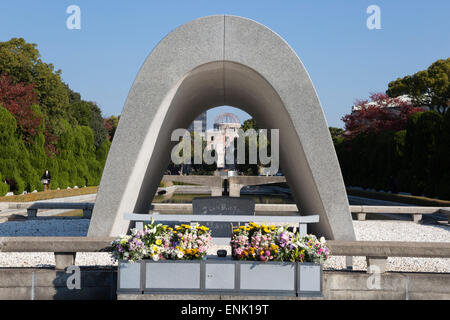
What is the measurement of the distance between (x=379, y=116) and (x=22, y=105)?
28948 millimetres

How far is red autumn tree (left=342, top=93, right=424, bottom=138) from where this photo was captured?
37719 millimetres

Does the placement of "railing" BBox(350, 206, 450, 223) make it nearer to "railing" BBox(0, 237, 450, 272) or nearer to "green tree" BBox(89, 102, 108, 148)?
"railing" BBox(0, 237, 450, 272)

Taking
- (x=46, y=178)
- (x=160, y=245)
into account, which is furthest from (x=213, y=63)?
(x=46, y=178)

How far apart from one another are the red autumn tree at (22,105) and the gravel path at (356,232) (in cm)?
1429

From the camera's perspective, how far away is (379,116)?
39.0 m

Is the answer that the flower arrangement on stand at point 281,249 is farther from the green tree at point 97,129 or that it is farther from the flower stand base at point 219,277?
the green tree at point 97,129

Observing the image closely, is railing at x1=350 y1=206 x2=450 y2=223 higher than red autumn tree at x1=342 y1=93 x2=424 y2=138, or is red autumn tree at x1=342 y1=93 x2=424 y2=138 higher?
red autumn tree at x1=342 y1=93 x2=424 y2=138

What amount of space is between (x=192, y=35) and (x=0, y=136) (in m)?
19.6

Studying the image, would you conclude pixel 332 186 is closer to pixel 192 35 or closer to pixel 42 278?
pixel 192 35

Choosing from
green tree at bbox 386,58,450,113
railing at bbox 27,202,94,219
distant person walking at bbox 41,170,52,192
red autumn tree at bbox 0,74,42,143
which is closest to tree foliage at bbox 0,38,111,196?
red autumn tree at bbox 0,74,42,143

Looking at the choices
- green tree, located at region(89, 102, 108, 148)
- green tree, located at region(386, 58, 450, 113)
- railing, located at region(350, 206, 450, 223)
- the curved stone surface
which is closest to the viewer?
the curved stone surface

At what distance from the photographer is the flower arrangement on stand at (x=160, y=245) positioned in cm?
509

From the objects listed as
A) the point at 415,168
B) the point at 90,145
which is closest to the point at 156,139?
the point at 415,168

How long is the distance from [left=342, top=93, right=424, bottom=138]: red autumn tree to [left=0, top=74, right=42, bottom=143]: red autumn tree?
27315 mm
